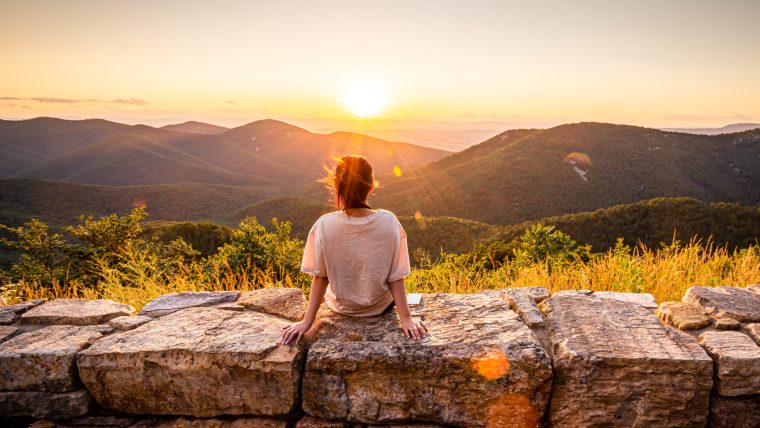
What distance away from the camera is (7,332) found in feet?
8.92

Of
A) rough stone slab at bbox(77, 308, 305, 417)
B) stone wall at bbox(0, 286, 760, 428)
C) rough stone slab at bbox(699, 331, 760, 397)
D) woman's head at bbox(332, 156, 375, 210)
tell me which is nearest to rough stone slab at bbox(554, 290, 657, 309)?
stone wall at bbox(0, 286, 760, 428)

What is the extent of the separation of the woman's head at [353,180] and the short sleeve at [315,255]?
26 cm

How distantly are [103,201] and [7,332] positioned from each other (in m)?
73.3

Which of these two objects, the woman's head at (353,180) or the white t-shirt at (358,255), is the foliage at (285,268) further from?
the woman's head at (353,180)

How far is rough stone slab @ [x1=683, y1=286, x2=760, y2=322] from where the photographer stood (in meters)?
2.64

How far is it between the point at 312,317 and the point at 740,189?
7527 centimetres

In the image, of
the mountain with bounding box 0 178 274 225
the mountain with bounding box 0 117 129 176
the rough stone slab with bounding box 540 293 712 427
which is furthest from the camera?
the mountain with bounding box 0 117 129 176

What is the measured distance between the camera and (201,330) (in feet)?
8.30

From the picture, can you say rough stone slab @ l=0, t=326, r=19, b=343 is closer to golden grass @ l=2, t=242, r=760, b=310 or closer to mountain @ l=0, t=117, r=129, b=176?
golden grass @ l=2, t=242, r=760, b=310

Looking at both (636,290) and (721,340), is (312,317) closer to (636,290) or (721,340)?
(721,340)

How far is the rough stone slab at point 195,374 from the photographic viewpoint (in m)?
2.22

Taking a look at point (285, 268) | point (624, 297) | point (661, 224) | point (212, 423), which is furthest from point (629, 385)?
point (661, 224)

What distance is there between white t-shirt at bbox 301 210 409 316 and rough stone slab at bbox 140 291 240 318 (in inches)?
40.4

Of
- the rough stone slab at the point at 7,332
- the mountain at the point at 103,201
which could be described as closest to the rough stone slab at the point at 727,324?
the rough stone slab at the point at 7,332
